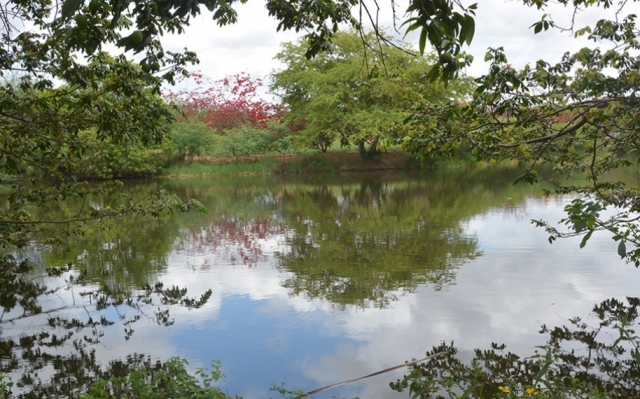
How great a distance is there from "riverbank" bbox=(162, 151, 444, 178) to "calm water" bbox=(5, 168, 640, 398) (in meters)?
14.5

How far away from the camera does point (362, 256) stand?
7645 mm

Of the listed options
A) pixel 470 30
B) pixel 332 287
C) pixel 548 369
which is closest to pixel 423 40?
pixel 470 30

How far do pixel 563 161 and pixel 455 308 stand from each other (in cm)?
172

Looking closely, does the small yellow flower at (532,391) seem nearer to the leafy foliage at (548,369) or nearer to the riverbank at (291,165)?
the leafy foliage at (548,369)

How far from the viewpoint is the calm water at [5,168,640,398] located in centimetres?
428

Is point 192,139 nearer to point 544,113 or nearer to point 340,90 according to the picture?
point 340,90

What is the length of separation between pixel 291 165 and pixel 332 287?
813 inches

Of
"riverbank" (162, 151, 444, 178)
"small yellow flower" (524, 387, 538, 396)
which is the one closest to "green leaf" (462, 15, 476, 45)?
"small yellow flower" (524, 387, 538, 396)

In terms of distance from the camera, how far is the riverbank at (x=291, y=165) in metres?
26.0

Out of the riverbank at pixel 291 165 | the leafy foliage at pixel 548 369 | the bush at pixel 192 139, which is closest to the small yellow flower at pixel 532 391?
the leafy foliage at pixel 548 369

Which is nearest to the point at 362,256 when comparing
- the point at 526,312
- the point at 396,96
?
the point at 526,312

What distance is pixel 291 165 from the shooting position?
87.1 feet

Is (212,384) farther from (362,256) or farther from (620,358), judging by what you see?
(362,256)

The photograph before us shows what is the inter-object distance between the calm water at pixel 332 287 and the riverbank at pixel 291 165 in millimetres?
14526
